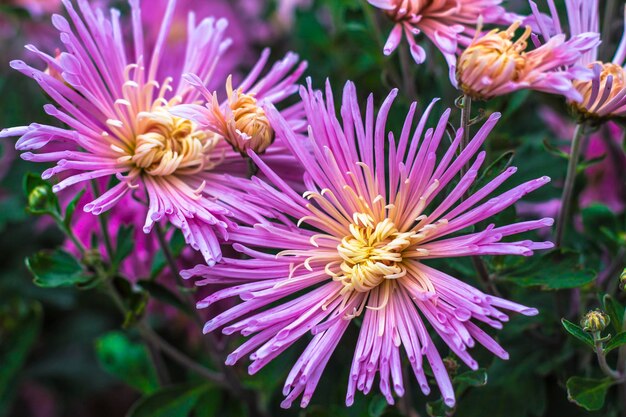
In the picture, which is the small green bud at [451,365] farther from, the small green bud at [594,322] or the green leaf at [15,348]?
the green leaf at [15,348]

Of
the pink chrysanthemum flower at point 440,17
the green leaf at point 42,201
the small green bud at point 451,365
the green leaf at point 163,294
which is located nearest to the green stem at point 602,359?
the small green bud at point 451,365

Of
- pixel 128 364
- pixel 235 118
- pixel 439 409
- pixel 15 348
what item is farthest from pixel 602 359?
pixel 15 348

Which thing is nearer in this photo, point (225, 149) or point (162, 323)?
point (225, 149)

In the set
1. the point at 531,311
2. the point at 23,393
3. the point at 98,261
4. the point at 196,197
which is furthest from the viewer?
the point at 23,393

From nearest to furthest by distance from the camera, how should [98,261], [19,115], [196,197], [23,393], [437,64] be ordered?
[196,197] < [98,261] < [437,64] < [19,115] < [23,393]

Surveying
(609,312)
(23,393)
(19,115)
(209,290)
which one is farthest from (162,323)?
(609,312)

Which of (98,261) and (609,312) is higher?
(98,261)

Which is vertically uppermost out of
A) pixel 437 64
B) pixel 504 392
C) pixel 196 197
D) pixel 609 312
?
pixel 196 197

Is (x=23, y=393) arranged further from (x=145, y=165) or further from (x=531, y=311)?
(x=531, y=311)
